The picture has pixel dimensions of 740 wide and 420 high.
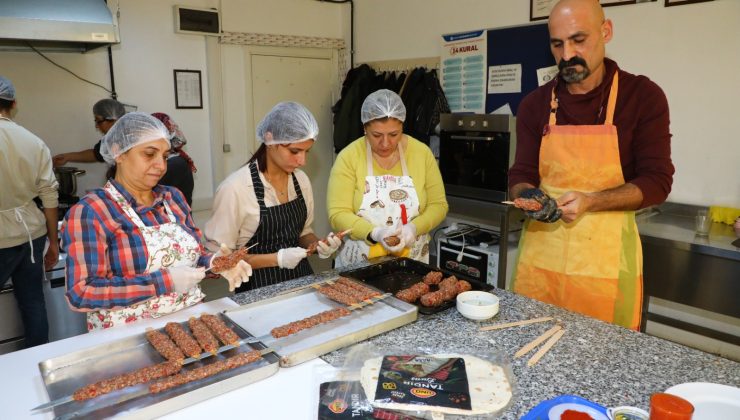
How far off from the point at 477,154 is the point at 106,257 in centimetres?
319

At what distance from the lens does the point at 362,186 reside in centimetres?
297

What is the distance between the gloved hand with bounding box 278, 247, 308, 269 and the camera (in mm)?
2425

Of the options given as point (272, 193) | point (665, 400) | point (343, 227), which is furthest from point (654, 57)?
point (665, 400)

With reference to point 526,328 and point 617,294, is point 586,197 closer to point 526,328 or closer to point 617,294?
point 617,294

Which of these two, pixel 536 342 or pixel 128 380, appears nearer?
pixel 128 380

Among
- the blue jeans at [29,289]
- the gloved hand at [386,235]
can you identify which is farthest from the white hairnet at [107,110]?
the gloved hand at [386,235]

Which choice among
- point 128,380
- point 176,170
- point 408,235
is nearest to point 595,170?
point 408,235

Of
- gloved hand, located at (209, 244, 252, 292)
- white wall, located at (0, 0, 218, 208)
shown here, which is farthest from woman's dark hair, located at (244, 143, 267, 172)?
white wall, located at (0, 0, 218, 208)

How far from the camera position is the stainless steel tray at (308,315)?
1675mm

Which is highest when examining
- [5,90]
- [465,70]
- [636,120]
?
[465,70]

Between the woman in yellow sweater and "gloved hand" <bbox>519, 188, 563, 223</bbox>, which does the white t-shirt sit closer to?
the woman in yellow sweater

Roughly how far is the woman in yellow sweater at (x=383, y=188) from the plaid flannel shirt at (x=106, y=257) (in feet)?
3.78

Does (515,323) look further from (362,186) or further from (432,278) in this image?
(362,186)

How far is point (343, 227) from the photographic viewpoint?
9.30ft
